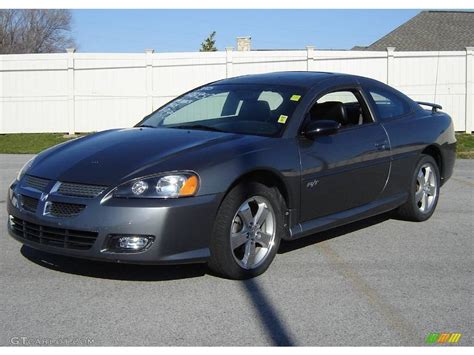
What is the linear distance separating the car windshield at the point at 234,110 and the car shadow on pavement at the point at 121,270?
4.05 feet

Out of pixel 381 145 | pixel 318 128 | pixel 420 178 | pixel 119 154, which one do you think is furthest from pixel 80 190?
pixel 420 178

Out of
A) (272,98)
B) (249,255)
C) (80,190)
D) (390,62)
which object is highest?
(390,62)

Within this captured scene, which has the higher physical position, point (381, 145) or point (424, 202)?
point (381, 145)

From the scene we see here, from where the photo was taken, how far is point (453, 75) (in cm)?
1806

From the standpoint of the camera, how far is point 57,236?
4547 mm

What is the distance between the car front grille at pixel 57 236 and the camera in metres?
4.43

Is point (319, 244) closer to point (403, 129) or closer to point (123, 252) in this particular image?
point (403, 129)

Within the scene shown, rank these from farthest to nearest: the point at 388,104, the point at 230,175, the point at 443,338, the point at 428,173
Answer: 1. the point at 428,173
2. the point at 388,104
3. the point at 230,175
4. the point at 443,338

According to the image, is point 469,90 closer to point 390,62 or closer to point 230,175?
point 390,62

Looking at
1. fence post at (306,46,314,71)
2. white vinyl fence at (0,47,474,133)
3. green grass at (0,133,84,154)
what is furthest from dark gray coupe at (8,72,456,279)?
white vinyl fence at (0,47,474,133)

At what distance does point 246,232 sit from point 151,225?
82 centimetres

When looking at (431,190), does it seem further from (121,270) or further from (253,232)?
(121,270)

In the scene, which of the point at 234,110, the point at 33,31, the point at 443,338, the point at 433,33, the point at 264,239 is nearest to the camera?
the point at 443,338

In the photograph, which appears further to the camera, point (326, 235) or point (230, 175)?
point (326, 235)
